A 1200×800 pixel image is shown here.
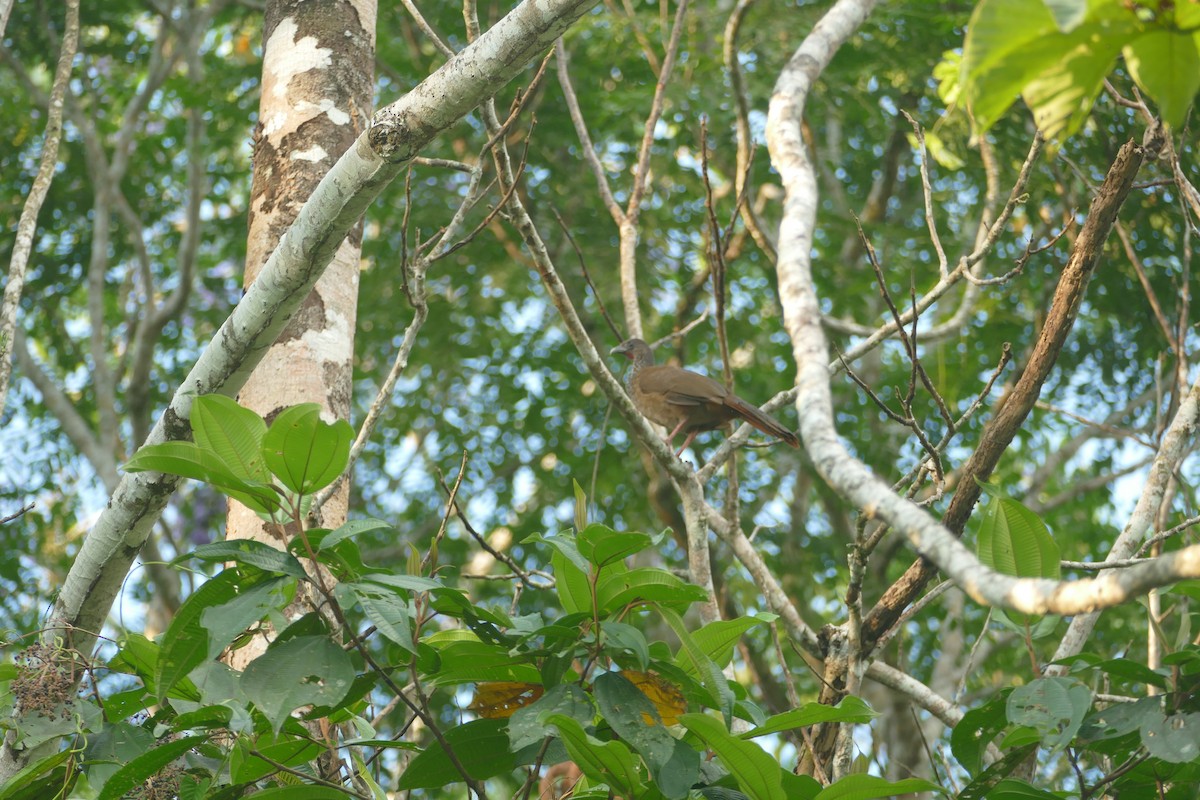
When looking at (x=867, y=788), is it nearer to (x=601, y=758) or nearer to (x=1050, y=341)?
(x=601, y=758)

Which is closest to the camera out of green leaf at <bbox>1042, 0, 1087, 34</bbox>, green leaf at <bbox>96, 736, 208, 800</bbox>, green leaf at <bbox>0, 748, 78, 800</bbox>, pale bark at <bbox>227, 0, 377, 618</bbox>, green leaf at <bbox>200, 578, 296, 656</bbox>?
green leaf at <bbox>1042, 0, 1087, 34</bbox>

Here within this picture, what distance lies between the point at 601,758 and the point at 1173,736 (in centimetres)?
88

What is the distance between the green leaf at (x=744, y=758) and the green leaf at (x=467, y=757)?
14.2 inches

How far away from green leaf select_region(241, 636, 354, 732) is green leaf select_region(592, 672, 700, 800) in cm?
40

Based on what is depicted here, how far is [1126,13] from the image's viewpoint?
1018mm

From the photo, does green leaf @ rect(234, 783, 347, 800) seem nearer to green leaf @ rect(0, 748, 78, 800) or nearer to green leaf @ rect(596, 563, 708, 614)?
green leaf @ rect(0, 748, 78, 800)

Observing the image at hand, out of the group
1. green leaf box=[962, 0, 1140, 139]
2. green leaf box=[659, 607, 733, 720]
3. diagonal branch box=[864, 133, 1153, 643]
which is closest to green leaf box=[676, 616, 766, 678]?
green leaf box=[659, 607, 733, 720]

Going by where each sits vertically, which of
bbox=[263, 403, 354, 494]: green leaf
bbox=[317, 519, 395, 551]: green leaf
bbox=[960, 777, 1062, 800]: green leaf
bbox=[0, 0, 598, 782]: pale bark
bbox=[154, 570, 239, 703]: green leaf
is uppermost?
bbox=[0, 0, 598, 782]: pale bark

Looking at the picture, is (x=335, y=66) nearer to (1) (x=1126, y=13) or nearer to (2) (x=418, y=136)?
(2) (x=418, y=136)

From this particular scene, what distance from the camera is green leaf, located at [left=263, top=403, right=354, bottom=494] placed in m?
1.67

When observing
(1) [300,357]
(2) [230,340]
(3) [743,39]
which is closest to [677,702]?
(2) [230,340]

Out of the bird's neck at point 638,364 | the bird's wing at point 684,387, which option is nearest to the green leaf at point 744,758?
the bird's wing at point 684,387

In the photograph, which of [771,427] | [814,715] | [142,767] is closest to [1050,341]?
[814,715]

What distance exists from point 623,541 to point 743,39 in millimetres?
6297
